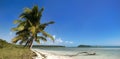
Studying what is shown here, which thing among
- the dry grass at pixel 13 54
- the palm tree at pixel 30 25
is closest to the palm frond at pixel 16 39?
the palm tree at pixel 30 25

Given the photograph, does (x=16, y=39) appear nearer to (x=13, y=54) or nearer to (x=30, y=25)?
(x=30, y=25)

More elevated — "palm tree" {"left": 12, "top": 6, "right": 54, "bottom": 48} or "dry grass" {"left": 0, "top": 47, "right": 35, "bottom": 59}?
"palm tree" {"left": 12, "top": 6, "right": 54, "bottom": 48}

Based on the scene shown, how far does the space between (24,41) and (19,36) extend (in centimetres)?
129

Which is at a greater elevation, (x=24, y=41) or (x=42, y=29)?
(x=42, y=29)

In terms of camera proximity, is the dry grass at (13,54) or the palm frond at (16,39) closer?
the dry grass at (13,54)

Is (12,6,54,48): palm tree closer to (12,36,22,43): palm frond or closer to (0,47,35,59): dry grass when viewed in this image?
(12,36,22,43): palm frond

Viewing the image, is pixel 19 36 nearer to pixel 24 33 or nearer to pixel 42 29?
pixel 24 33

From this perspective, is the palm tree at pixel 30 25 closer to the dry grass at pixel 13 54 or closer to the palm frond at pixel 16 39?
the palm frond at pixel 16 39

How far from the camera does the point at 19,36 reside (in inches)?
617

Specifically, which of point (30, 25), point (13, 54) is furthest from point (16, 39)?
point (13, 54)

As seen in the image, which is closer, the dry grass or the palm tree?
the dry grass

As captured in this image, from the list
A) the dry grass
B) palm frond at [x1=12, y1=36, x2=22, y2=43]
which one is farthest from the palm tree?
the dry grass

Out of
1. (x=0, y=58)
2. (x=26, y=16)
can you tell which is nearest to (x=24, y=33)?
(x=26, y=16)

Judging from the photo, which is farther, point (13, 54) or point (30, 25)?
point (30, 25)
